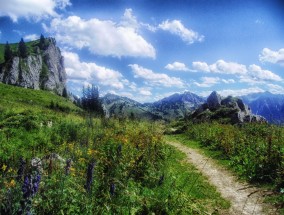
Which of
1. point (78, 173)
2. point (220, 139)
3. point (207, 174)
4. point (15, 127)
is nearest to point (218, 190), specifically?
point (207, 174)

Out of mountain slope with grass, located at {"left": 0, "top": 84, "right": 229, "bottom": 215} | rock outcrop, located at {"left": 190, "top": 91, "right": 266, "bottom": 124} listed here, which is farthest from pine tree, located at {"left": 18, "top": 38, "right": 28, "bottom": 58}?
mountain slope with grass, located at {"left": 0, "top": 84, "right": 229, "bottom": 215}

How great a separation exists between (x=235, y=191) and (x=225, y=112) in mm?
32918

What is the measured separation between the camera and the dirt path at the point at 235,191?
8.23 meters

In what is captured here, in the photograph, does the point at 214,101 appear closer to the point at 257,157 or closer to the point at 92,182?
the point at 257,157

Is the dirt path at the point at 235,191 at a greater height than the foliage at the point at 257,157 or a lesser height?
lesser

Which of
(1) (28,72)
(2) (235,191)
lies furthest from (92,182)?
(1) (28,72)

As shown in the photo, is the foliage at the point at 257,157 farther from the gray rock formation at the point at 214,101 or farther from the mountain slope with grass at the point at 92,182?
the gray rock formation at the point at 214,101

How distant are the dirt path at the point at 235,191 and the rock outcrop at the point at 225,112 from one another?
20.1 metres

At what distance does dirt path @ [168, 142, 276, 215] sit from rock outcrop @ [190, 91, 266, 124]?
66.1ft

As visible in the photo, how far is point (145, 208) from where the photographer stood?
7.11 m

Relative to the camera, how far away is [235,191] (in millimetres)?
10016

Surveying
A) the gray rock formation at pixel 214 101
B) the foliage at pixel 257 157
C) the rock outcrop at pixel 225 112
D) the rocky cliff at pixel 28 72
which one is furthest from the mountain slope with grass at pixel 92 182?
the rocky cliff at pixel 28 72

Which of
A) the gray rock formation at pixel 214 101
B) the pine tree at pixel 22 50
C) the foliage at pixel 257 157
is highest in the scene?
the pine tree at pixel 22 50

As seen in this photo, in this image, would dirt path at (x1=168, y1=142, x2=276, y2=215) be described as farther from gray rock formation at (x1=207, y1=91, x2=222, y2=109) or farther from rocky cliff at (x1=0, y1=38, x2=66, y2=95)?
rocky cliff at (x1=0, y1=38, x2=66, y2=95)
